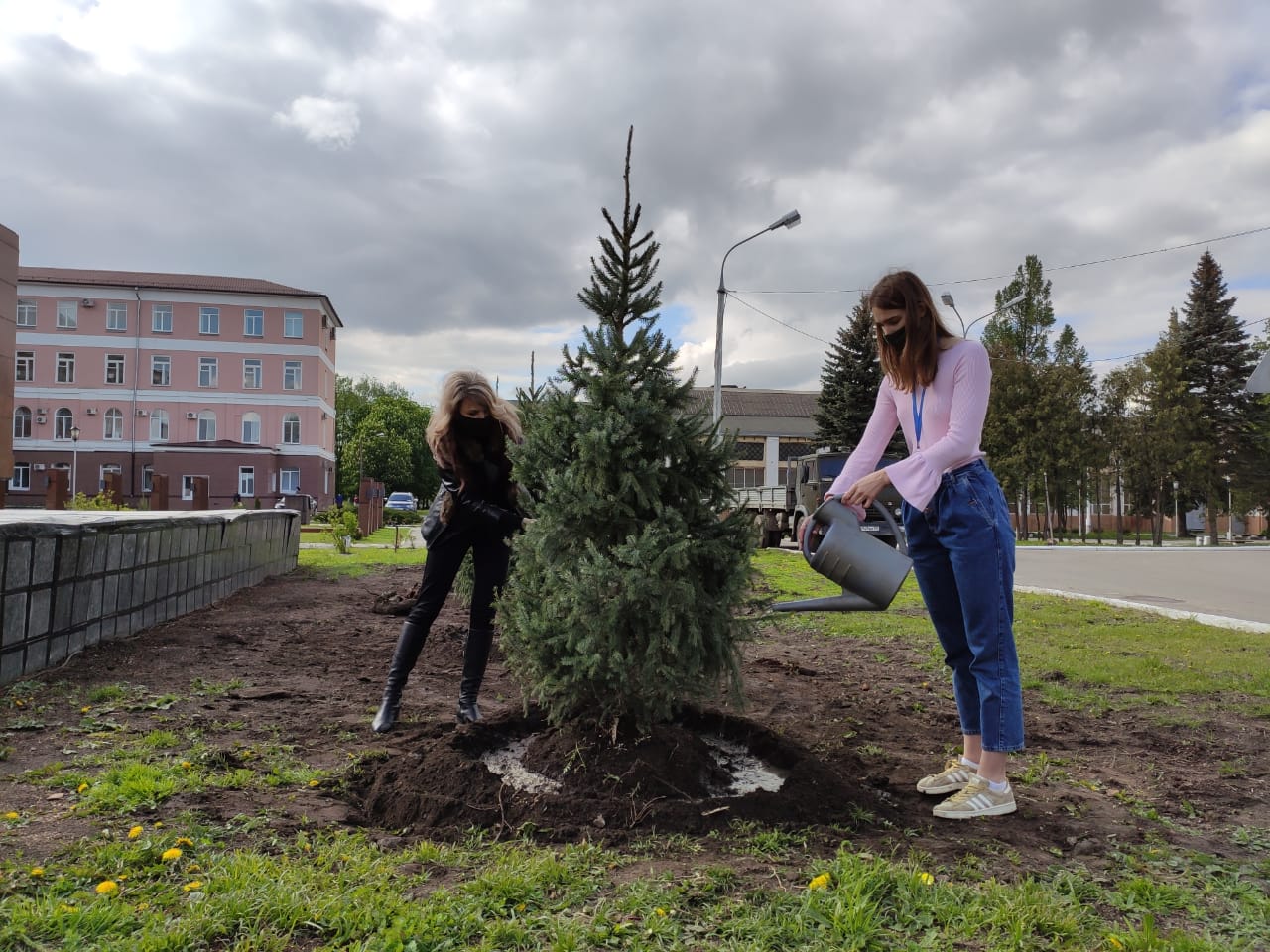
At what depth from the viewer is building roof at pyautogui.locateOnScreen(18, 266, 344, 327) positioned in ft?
153

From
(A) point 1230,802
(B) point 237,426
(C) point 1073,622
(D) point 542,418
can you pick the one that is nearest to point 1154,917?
(A) point 1230,802

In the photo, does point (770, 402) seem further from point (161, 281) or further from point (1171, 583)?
point (1171, 583)

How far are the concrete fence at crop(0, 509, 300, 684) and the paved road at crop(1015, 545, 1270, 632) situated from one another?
31.0ft

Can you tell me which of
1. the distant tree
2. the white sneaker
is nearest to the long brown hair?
the white sneaker

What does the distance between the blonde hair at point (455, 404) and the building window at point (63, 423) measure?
51097 millimetres

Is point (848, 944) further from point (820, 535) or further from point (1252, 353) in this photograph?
point (1252, 353)

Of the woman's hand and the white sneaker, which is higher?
the woman's hand

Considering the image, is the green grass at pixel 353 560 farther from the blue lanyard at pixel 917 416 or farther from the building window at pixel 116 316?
the building window at pixel 116 316

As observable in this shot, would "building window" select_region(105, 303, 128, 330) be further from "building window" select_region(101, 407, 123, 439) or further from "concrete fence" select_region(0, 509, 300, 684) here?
"concrete fence" select_region(0, 509, 300, 684)

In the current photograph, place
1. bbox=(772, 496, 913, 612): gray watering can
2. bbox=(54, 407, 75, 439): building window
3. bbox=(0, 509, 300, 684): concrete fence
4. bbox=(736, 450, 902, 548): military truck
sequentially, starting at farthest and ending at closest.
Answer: bbox=(54, 407, 75, 439): building window < bbox=(736, 450, 902, 548): military truck < bbox=(0, 509, 300, 684): concrete fence < bbox=(772, 496, 913, 612): gray watering can

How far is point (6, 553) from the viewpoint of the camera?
4574 mm

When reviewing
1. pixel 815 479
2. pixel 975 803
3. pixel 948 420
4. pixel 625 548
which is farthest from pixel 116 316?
pixel 975 803

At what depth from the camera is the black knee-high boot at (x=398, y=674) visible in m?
4.09

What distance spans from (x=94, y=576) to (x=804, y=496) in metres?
16.6
